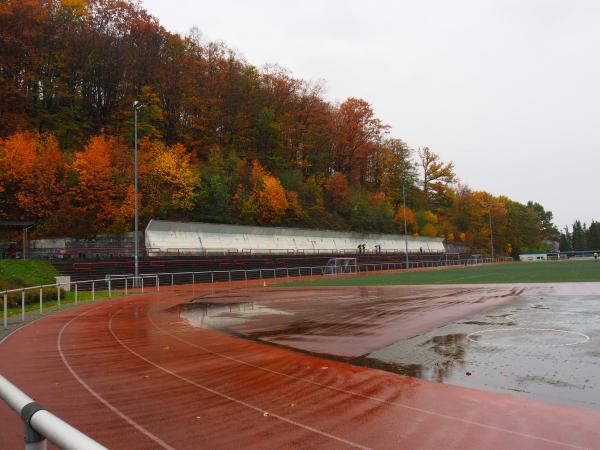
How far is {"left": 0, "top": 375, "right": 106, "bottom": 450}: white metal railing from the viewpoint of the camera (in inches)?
64.5

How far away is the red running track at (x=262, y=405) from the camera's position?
4.80 metres

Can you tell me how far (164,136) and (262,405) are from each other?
61.2 meters

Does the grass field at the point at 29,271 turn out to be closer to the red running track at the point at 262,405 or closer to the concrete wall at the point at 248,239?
the concrete wall at the point at 248,239

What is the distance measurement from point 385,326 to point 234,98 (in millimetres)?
65409

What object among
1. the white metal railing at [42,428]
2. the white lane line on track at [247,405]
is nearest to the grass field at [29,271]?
the white lane line on track at [247,405]

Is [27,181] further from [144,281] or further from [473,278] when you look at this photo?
[473,278]

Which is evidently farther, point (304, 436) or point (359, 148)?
point (359, 148)

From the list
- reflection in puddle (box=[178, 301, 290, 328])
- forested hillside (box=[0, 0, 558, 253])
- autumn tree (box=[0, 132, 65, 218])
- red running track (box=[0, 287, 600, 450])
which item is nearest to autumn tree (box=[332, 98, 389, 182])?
forested hillside (box=[0, 0, 558, 253])

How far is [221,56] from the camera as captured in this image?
2950 inches

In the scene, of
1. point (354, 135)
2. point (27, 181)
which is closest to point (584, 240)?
point (354, 135)

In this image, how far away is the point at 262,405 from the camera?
5980 mm

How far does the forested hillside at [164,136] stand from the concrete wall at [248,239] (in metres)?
2.32

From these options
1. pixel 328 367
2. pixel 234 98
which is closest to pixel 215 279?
pixel 328 367

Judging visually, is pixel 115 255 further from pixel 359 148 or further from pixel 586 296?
pixel 359 148
